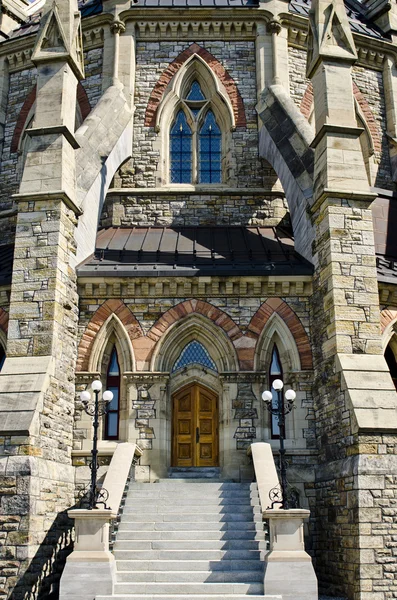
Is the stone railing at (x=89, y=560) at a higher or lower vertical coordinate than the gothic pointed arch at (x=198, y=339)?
lower

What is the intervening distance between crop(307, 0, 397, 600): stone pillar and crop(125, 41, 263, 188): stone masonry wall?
369 cm

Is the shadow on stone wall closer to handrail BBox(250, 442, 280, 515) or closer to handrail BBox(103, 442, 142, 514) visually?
handrail BBox(103, 442, 142, 514)

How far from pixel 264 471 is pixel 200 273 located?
15.5 ft

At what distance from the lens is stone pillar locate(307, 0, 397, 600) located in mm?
11828

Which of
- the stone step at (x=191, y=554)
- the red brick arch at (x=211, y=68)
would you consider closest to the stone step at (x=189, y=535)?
the stone step at (x=191, y=554)

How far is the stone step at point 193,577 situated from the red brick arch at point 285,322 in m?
5.19

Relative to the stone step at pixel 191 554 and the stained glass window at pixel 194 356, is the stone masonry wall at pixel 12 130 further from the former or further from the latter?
the stone step at pixel 191 554

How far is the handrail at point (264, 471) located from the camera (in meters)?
12.0

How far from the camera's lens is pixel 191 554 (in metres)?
11.6

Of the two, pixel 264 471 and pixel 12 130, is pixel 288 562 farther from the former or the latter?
pixel 12 130

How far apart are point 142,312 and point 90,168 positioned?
3.78m

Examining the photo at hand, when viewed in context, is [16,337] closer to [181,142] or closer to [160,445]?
[160,445]

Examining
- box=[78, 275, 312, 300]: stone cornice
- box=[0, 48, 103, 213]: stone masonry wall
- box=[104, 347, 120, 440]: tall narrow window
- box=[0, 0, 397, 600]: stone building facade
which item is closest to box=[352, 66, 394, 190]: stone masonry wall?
box=[0, 0, 397, 600]: stone building facade

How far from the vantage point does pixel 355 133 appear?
48.3 feet
